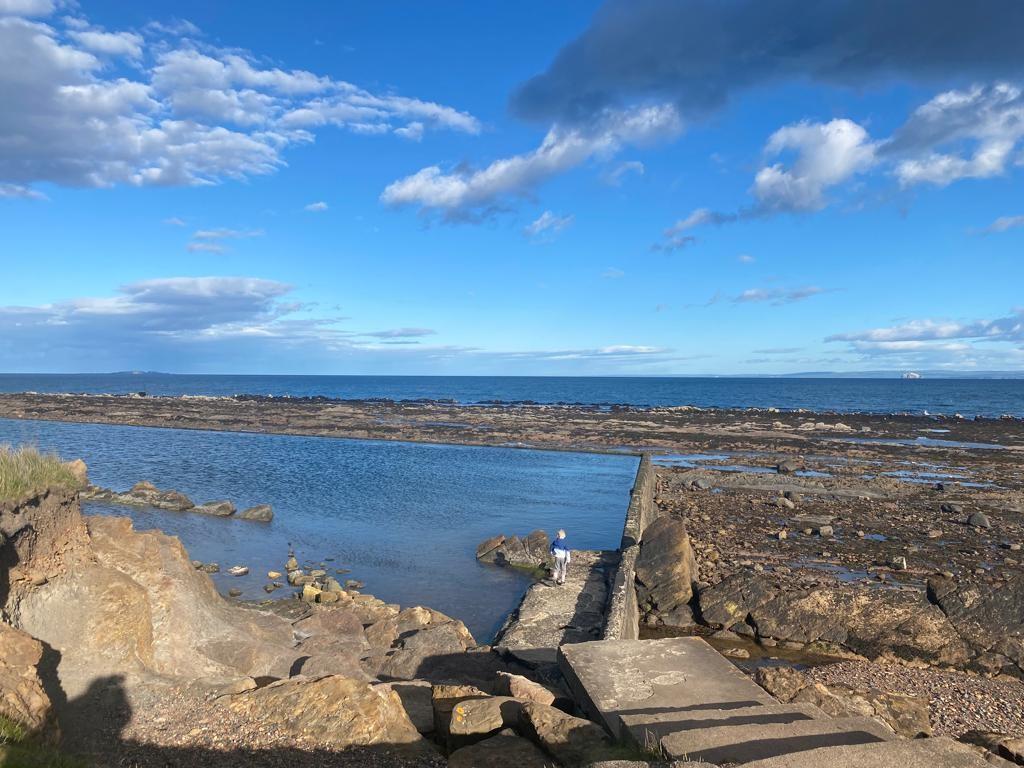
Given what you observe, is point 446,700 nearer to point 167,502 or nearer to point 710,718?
point 710,718

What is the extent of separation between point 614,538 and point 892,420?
5826 centimetres

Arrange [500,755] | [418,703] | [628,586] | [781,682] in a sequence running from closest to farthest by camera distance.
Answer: [500,755]
[418,703]
[781,682]
[628,586]

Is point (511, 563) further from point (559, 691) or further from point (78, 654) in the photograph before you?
point (78, 654)

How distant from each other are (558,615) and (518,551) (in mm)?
5189

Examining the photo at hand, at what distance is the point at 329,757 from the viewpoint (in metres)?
6.51

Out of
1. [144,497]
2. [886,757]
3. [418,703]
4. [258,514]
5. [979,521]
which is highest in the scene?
[886,757]

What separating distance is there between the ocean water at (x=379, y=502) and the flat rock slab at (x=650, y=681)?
598 centimetres

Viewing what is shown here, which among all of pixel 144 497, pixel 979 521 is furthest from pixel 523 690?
pixel 144 497

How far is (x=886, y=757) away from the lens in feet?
17.8

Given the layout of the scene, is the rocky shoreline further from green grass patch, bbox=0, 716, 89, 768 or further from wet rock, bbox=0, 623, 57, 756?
green grass patch, bbox=0, 716, 89, 768

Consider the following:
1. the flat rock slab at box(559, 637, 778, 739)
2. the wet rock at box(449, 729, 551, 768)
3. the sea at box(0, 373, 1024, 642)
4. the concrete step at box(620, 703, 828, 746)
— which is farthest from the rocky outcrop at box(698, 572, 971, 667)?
the wet rock at box(449, 729, 551, 768)

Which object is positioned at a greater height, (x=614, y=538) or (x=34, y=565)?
(x=34, y=565)

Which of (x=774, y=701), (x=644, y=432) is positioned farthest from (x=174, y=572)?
(x=644, y=432)

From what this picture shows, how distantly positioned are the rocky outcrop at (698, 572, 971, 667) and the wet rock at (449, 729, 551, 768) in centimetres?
943
